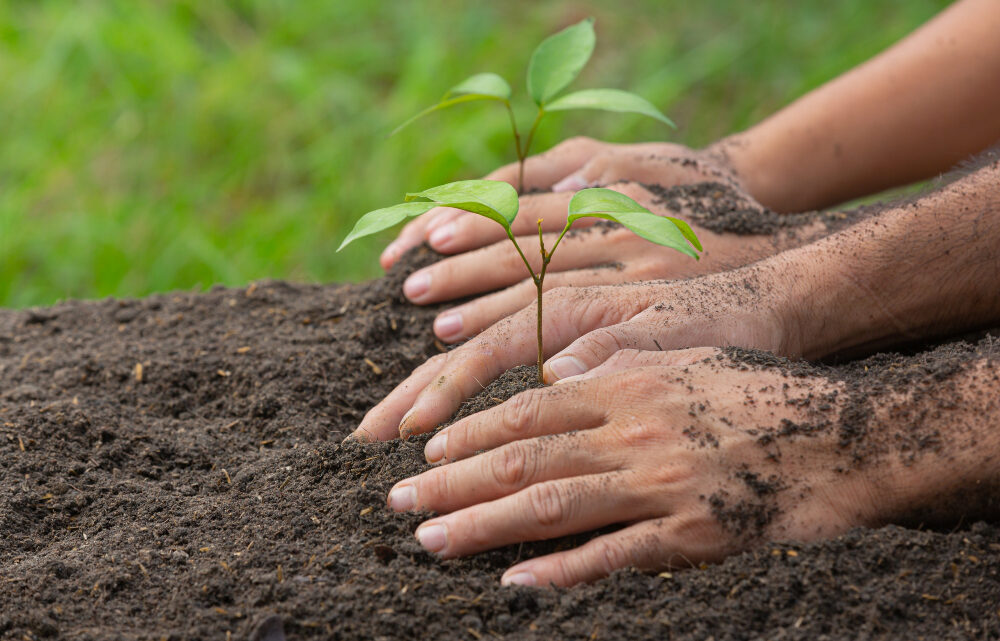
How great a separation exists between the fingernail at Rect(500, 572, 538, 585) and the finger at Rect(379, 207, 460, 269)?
0.98 meters

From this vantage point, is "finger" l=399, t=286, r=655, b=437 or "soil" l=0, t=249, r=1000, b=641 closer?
"soil" l=0, t=249, r=1000, b=641

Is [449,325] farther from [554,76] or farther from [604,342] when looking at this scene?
[554,76]

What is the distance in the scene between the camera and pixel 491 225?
1898mm

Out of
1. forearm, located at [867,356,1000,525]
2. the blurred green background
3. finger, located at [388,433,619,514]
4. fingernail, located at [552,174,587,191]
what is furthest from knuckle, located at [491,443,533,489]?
the blurred green background

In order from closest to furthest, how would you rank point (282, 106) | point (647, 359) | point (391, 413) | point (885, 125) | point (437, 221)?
point (647, 359)
point (391, 413)
point (437, 221)
point (885, 125)
point (282, 106)

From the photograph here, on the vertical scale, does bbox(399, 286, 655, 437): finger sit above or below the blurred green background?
below

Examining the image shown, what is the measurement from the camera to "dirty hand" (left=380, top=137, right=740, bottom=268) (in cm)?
191

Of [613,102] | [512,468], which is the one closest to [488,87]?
[613,102]

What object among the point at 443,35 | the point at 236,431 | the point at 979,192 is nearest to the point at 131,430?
the point at 236,431

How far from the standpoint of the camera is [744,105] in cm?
398

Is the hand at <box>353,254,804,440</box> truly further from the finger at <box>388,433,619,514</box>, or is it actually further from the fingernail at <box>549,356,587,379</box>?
the finger at <box>388,433,619,514</box>

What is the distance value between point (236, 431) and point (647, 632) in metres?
0.88

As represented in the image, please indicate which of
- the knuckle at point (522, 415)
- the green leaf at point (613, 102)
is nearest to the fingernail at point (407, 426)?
the knuckle at point (522, 415)

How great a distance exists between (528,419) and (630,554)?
235mm
